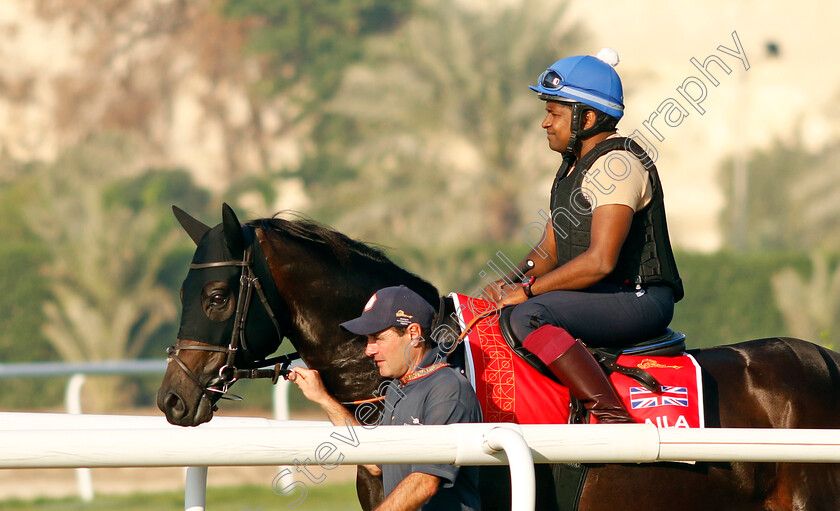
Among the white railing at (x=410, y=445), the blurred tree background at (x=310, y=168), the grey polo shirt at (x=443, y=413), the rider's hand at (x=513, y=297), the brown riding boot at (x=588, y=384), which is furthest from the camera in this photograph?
the blurred tree background at (x=310, y=168)

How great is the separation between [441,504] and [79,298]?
16.4 m

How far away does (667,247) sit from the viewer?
3.88 meters

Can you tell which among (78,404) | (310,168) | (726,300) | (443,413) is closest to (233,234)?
(443,413)

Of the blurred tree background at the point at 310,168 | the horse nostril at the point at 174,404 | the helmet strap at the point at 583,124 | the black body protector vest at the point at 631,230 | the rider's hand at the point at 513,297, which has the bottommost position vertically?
the horse nostril at the point at 174,404

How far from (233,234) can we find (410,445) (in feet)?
5.49

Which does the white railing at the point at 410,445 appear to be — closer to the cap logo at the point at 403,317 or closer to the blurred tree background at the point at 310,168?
the cap logo at the point at 403,317

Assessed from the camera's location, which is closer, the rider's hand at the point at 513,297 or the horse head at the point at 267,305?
the horse head at the point at 267,305

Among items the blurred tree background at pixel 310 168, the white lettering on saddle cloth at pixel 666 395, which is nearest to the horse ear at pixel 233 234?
the white lettering on saddle cloth at pixel 666 395

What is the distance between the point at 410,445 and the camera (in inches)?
89.2

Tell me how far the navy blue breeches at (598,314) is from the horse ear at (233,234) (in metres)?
1.01

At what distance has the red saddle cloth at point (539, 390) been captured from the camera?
3533 mm

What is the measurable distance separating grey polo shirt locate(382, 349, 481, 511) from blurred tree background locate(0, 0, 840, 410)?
10588mm

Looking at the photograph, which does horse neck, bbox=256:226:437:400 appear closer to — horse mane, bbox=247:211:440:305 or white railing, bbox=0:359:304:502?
horse mane, bbox=247:211:440:305

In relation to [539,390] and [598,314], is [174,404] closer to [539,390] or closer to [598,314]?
[539,390]
